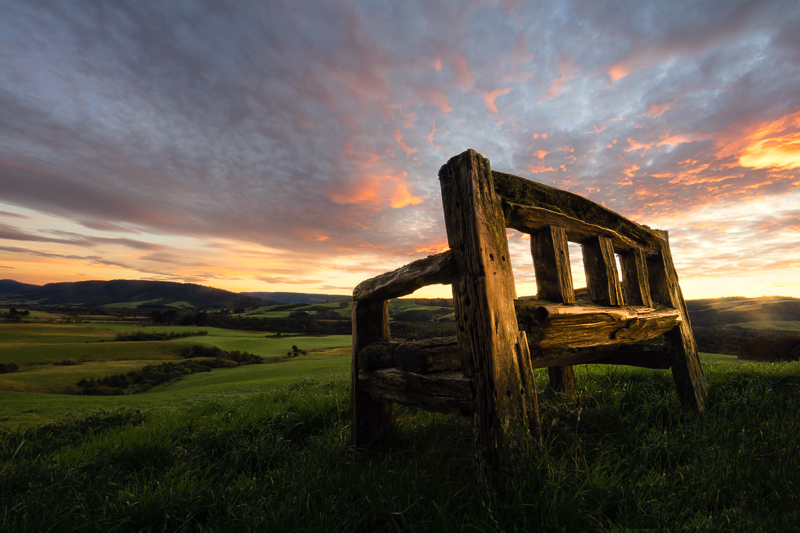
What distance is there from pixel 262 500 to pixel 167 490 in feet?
2.91

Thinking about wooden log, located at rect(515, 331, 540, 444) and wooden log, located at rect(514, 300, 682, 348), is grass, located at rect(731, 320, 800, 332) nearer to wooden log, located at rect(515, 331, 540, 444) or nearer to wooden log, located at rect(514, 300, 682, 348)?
wooden log, located at rect(514, 300, 682, 348)

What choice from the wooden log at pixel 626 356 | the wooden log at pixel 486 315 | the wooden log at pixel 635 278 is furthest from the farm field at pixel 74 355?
the wooden log at pixel 635 278

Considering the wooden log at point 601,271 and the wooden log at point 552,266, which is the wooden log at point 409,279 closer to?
the wooden log at point 552,266

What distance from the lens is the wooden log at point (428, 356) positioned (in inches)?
119

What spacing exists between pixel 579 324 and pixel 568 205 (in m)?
1.31

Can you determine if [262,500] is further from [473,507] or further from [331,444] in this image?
[473,507]

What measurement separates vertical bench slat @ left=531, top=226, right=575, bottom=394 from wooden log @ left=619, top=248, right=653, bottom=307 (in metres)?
1.86

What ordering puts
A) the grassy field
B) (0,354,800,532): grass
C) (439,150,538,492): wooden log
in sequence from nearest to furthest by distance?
(0,354,800,532): grass < (439,150,538,492): wooden log < the grassy field

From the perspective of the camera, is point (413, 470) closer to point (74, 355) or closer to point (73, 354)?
point (74, 355)

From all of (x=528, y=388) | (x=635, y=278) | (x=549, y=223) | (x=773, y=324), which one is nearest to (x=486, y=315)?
(x=528, y=388)

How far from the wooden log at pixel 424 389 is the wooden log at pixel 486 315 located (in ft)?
0.40

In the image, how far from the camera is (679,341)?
14.5 ft

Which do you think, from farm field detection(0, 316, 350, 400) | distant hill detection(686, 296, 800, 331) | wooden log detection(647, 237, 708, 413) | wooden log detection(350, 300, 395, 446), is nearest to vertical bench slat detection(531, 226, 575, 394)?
wooden log detection(350, 300, 395, 446)

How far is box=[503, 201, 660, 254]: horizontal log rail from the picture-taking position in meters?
2.89
